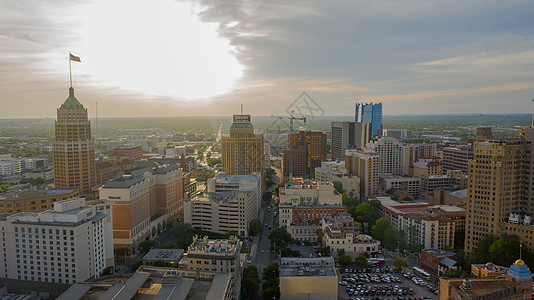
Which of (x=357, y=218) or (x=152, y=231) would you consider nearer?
(x=152, y=231)

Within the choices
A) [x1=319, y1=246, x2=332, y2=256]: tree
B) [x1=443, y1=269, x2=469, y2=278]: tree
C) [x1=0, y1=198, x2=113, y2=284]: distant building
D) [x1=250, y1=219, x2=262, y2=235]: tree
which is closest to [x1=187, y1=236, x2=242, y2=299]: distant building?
[x1=0, y1=198, x2=113, y2=284]: distant building

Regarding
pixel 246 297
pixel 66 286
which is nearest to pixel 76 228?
pixel 66 286

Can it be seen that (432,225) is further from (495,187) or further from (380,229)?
(495,187)

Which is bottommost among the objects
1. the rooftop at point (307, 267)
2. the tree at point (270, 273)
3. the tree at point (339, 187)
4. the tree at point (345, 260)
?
the tree at point (345, 260)

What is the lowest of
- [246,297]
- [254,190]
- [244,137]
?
[246,297]

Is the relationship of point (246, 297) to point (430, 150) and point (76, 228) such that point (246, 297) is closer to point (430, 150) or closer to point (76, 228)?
point (76, 228)

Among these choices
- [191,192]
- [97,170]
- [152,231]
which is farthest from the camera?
[191,192]

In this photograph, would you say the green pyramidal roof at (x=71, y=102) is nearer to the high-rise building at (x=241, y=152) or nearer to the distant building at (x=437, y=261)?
the high-rise building at (x=241, y=152)

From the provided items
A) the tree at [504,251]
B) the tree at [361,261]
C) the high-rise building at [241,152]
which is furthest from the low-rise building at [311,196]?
the tree at [504,251]
